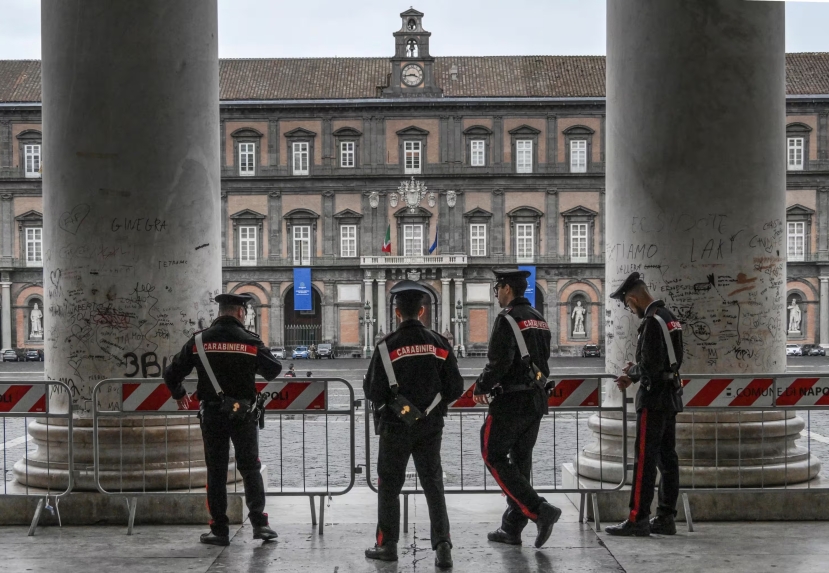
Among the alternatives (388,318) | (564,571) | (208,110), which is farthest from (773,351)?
(388,318)

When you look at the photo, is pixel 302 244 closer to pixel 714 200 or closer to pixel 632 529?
pixel 714 200

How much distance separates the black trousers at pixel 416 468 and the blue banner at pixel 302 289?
49.6 m

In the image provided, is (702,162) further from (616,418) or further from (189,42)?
(189,42)

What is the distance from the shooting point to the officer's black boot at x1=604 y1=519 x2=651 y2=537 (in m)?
6.40

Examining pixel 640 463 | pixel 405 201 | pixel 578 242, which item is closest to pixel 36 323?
pixel 405 201

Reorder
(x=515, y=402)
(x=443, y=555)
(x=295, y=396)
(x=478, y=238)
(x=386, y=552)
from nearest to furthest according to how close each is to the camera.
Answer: (x=443, y=555)
(x=386, y=552)
(x=515, y=402)
(x=295, y=396)
(x=478, y=238)

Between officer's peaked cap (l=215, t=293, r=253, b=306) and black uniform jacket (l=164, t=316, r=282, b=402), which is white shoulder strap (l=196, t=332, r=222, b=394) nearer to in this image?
black uniform jacket (l=164, t=316, r=282, b=402)

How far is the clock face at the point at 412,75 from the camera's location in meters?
58.7

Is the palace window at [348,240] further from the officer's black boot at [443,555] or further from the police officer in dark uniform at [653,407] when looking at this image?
the officer's black boot at [443,555]

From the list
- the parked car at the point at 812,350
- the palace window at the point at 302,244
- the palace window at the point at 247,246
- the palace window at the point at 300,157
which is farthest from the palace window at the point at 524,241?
the parked car at the point at 812,350

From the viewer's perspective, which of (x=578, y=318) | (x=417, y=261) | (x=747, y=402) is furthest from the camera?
(x=417, y=261)

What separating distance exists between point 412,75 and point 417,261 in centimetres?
1029

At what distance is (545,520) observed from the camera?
6062 millimetres

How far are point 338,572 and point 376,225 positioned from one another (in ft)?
173
